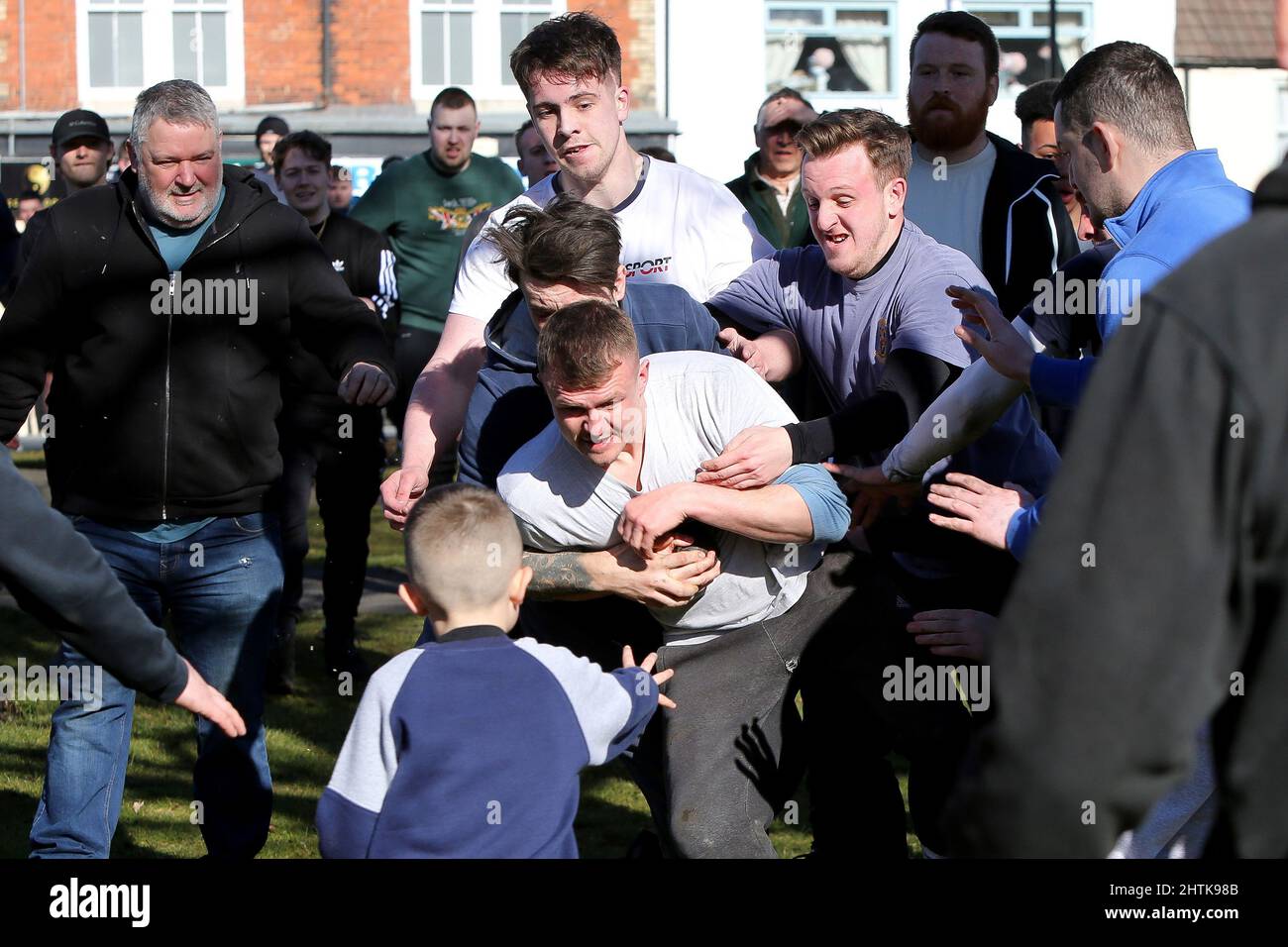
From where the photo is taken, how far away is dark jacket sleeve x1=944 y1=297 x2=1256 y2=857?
4.86ft

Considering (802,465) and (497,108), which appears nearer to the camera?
(802,465)

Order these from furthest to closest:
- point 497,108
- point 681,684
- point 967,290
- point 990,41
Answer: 1. point 497,108
2. point 990,41
3. point 681,684
4. point 967,290

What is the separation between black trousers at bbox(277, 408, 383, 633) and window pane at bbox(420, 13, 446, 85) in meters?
13.3

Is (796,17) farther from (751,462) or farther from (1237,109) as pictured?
(751,462)

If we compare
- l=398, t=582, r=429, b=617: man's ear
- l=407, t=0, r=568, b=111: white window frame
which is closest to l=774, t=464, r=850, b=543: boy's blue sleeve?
l=398, t=582, r=429, b=617: man's ear

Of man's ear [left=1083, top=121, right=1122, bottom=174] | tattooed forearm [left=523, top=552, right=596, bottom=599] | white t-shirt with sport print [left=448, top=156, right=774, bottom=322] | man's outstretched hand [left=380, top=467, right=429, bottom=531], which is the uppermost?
man's ear [left=1083, top=121, right=1122, bottom=174]

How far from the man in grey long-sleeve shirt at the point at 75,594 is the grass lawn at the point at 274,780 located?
6.37 feet

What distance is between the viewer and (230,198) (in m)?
4.75

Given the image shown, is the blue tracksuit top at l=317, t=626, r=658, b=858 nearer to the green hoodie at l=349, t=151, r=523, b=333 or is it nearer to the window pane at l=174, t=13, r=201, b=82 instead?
the green hoodie at l=349, t=151, r=523, b=333

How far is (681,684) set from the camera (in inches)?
158

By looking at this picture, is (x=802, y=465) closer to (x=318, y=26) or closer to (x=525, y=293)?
(x=525, y=293)

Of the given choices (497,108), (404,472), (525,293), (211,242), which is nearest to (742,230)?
(525,293)
